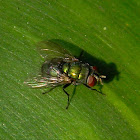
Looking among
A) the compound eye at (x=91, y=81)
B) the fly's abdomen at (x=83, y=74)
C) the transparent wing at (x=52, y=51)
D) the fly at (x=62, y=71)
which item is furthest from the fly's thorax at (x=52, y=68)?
the compound eye at (x=91, y=81)

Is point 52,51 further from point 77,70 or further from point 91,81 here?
point 91,81

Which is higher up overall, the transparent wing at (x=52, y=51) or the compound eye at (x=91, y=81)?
the compound eye at (x=91, y=81)

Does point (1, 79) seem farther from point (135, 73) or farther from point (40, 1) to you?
point (135, 73)

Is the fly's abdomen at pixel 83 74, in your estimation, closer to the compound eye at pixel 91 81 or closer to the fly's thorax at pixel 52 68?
the compound eye at pixel 91 81

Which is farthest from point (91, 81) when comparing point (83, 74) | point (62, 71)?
point (62, 71)

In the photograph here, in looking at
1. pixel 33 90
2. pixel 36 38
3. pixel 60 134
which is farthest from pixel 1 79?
pixel 60 134

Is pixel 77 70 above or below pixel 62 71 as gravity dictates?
above

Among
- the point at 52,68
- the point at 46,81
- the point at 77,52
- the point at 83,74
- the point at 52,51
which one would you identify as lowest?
the point at 46,81
